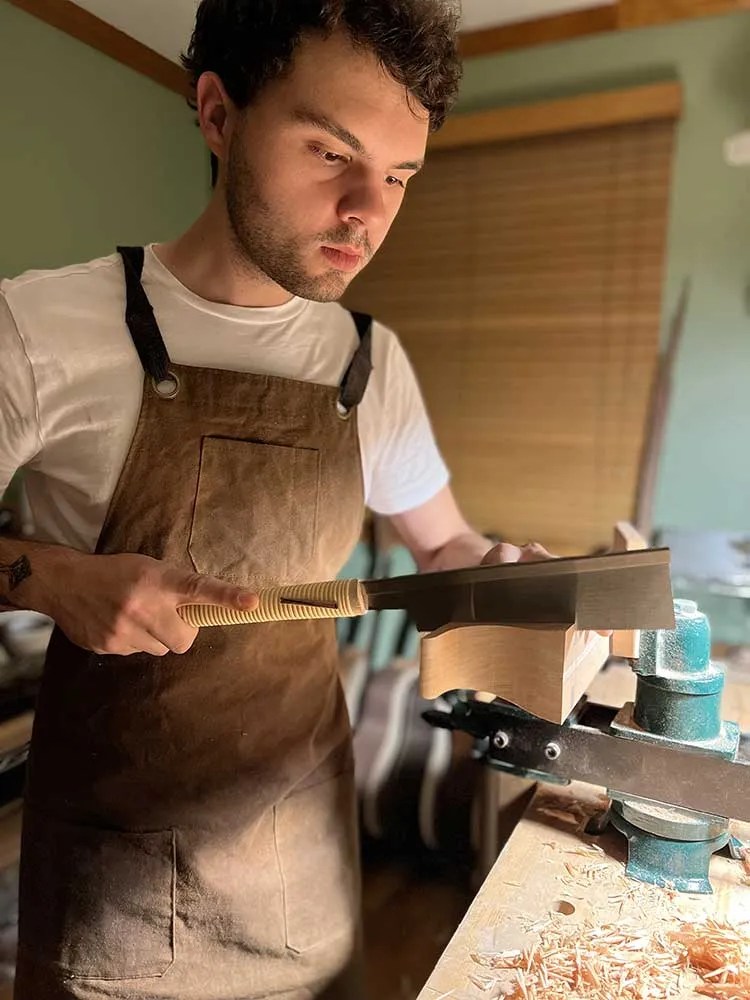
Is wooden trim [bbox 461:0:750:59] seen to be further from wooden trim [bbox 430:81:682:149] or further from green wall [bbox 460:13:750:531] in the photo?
wooden trim [bbox 430:81:682:149]

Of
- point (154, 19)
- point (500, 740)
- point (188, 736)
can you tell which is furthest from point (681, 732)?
point (154, 19)

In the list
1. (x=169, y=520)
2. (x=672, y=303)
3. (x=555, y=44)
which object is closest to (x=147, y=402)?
(x=169, y=520)

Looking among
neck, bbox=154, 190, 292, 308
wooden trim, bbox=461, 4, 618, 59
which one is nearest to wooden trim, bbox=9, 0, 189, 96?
neck, bbox=154, 190, 292, 308

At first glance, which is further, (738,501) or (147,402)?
(738,501)

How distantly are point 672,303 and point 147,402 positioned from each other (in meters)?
1.54

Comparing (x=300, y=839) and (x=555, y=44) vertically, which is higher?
(x=555, y=44)

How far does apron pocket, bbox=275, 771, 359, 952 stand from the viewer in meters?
0.95

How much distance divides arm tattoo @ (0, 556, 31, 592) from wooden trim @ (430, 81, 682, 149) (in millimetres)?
1426

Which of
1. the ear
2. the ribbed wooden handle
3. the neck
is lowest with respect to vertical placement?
the ribbed wooden handle

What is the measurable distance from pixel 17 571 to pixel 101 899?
38cm

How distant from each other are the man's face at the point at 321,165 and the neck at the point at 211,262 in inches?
1.0

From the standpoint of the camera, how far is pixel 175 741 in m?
0.85

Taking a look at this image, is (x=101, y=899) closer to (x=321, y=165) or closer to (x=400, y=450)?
(x=400, y=450)

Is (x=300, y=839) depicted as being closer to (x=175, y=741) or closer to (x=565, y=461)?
(x=175, y=741)
